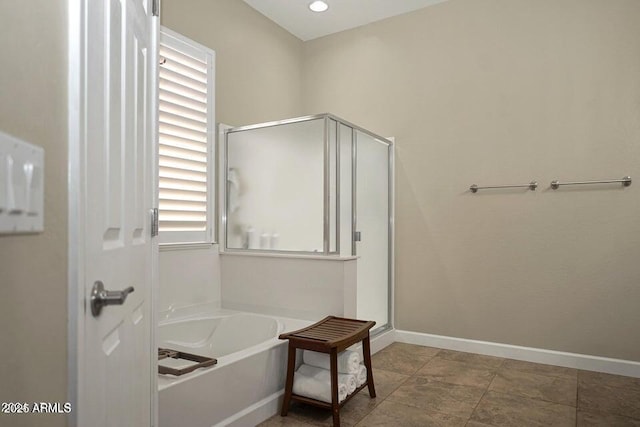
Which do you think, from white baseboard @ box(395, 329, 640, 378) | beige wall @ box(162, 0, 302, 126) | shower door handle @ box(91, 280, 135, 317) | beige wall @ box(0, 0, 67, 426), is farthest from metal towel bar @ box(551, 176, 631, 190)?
beige wall @ box(0, 0, 67, 426)

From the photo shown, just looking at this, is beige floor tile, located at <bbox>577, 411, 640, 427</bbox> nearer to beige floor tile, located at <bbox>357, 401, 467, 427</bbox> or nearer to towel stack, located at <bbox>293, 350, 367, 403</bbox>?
beige floor tile, located at <bbox>357, 401, 467, 427</bbox>

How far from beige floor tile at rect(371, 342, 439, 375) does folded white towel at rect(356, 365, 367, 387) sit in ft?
1.85

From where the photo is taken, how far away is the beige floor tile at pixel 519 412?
214 cm

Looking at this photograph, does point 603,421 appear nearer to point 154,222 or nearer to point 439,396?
point 439,396

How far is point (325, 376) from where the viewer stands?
86.0 inches

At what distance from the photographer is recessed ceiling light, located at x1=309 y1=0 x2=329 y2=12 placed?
3.35 m

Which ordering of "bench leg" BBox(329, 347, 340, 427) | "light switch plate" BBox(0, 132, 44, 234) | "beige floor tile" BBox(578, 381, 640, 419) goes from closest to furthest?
"light switch plate" BBox(0, 132, 44, 234) < "bench leg" BBox(329, 347, 340, 427) < "beige floor tile" BBox(578, 381, 640, 419)

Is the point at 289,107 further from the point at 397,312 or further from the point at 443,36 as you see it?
the point at 397,312

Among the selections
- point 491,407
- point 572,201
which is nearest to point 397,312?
point 491,407

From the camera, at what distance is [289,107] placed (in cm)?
389

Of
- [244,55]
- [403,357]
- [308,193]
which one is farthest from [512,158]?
[244,55]

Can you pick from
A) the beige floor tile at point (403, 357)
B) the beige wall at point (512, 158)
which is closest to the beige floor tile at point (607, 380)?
the beige wall at point (512, 158)

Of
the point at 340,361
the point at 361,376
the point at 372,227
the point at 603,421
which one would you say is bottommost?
the point at 603,421

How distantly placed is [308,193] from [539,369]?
1979 mm
